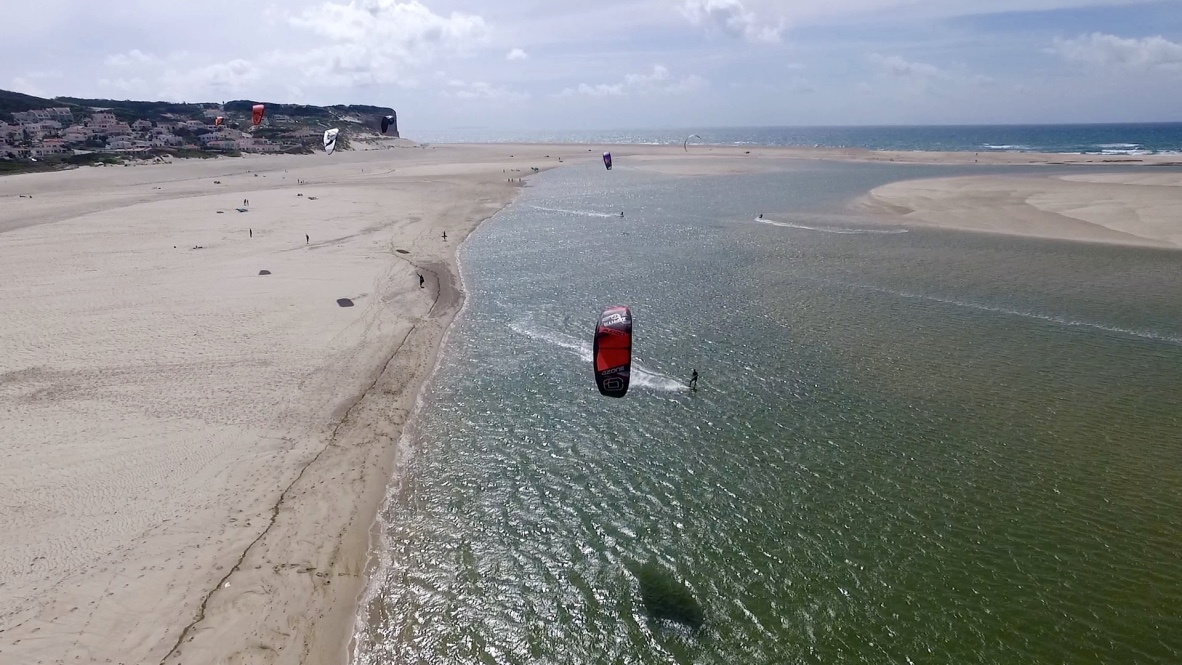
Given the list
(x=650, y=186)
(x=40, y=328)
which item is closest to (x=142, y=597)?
(x=40, y=328)

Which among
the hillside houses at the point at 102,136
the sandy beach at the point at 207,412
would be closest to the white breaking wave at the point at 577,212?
the sandy beach at the point at 207,412

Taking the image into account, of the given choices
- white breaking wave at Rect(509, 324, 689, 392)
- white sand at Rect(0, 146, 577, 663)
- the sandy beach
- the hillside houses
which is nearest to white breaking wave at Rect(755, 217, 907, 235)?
the sandy beach

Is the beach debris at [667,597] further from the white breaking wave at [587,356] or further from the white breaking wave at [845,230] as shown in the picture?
the white breaking wave at [845,230]

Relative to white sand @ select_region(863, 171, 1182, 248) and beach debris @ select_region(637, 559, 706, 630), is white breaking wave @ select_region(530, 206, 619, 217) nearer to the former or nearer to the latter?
white sand @ select_region(863, 171, 1182, 248)

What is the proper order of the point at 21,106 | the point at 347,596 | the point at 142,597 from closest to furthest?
1. the point at 142,597
2. the point at 347,596
3. the point at 21,106

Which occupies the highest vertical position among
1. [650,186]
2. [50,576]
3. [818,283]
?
[650,186]

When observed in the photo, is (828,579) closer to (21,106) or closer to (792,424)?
(792,424)

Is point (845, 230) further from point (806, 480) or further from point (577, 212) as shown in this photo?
point (806, 480)
